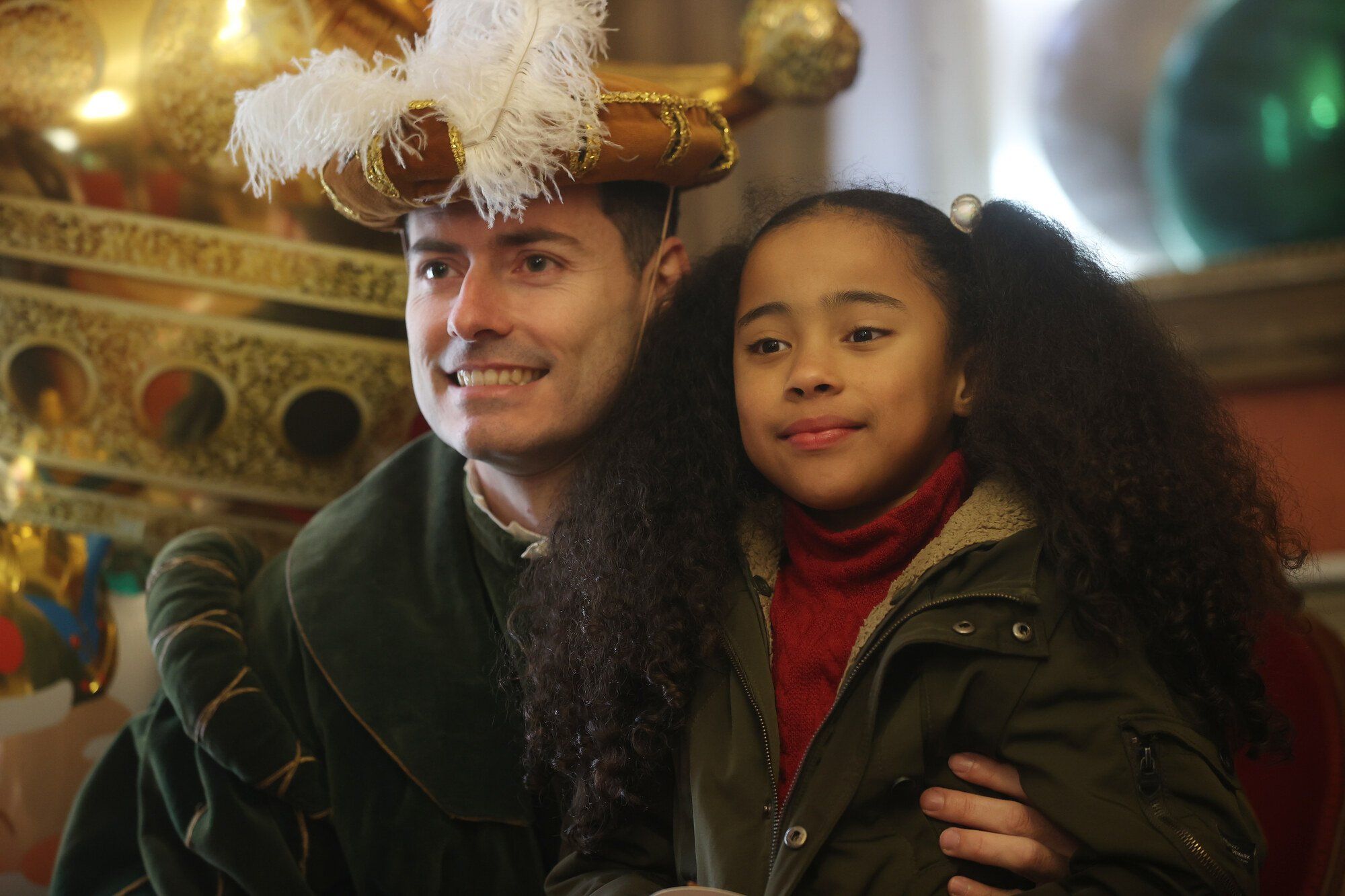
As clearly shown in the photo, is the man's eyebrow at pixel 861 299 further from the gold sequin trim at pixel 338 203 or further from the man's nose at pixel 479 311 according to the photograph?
the gold sequin trim at pixel 338 203

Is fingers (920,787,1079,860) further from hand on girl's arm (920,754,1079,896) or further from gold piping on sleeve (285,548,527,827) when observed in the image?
gold piping on sleeve (285,548,527,827)

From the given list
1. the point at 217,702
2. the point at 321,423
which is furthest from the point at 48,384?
the point at 217,702

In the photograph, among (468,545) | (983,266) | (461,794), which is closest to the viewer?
(983,266)

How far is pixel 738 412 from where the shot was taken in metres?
1.24

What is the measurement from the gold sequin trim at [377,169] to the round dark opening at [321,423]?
17.6 inches

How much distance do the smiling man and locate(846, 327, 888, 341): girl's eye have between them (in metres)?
0.34

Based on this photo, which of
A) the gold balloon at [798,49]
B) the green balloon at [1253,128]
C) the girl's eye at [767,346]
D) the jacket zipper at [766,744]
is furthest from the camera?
the green balloon at [1253,128]

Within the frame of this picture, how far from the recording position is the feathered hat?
1.25 m

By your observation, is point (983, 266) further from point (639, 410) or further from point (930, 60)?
point (930, 60)

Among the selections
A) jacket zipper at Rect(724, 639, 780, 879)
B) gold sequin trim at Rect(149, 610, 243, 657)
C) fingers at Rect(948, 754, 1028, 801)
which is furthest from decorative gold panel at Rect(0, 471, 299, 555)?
fingers at Rect(948, 754, 1028, 801)

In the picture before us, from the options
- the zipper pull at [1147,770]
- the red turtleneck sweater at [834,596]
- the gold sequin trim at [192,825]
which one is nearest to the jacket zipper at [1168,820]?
the zipper pull at [1147,770]

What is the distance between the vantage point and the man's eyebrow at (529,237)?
1367mm

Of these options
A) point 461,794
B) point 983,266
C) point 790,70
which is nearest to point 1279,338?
point 790,70

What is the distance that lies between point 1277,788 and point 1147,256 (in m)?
1.17
